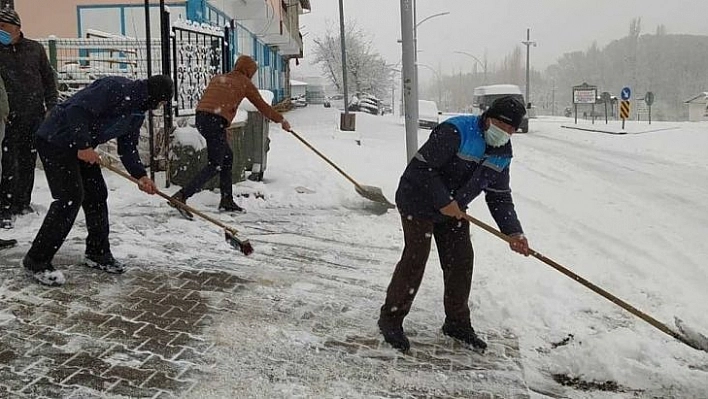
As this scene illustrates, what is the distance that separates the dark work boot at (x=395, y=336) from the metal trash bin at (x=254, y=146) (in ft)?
16.1

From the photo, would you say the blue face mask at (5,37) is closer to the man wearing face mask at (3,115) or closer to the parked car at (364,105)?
the man wearing face mask at (3,115)

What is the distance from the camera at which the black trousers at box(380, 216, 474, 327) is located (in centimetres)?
393

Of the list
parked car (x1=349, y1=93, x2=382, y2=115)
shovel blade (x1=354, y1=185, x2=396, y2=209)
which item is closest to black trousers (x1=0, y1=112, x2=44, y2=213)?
shovel blade (x1=354, y1=185, x2=396, y2=209)

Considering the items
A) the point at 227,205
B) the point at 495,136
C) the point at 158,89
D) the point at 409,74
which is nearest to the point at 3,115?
the point at 158,89

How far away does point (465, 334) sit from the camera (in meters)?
4.11

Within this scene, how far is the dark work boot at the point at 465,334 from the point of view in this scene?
405 centimetres

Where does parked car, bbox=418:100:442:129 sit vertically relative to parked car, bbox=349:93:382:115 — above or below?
below

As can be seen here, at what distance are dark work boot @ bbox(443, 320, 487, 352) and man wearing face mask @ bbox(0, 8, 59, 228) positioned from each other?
411cm

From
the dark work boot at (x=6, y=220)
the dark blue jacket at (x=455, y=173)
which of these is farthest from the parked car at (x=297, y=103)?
the dark blue jacket at (x=455, y=173)

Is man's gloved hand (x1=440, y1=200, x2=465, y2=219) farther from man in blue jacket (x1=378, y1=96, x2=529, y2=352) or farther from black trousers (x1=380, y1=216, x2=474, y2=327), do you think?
black trousers (x1=380, y1=216, x2=474, y2=327)

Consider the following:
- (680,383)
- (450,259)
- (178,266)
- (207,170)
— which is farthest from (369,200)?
(680,383)

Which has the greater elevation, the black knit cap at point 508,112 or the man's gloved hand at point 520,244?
the black knit cap at point 508,112

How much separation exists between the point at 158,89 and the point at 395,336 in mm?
2205

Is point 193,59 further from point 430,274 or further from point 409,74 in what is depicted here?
point 430,274
